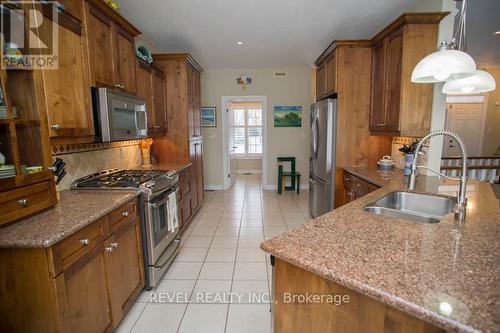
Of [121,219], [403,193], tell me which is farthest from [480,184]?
[121,219]

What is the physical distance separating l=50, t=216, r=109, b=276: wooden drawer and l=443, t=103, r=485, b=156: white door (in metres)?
7.54

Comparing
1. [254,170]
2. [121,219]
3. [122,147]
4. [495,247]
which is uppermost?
[122,147]

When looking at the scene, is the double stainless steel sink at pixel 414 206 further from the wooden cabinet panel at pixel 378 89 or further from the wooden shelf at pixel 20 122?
the wooden shelf at pixel 20 122

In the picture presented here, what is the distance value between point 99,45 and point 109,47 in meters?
0.16

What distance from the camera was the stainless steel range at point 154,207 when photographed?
2086mm

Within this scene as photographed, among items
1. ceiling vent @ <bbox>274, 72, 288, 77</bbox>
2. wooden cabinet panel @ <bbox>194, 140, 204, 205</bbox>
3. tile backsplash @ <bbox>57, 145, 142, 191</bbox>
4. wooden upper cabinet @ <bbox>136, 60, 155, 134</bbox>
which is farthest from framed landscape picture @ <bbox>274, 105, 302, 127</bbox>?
tile backsplash @ <bbox>57, 145, 142, 191</bbox>

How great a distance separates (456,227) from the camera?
1.22 meters

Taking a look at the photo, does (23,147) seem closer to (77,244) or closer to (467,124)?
(77,244)

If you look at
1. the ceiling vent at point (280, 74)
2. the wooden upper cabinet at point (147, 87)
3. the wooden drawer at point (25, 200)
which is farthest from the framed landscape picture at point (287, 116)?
the wooden drawer at point (25, 200)

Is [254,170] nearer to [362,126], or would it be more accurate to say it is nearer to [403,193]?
[362,126]

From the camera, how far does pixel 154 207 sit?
217cm

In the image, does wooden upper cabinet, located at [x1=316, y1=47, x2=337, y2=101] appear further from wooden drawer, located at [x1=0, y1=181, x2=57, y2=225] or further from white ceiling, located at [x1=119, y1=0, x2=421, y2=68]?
wooden drawer, located at [x1=0, y1=181, x2=57, y2=225]

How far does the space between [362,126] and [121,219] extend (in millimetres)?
2912

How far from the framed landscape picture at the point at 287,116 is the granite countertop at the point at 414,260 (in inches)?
171
